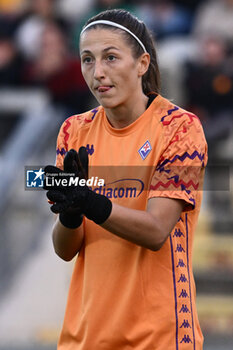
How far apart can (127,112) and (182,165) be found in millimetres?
324

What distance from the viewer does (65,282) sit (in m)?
8.43

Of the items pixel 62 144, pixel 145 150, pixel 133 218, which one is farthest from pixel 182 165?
pixel 62 144

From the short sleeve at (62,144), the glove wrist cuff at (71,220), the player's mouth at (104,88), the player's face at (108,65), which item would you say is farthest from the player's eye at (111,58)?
the glove wrist cuff at (71,220)

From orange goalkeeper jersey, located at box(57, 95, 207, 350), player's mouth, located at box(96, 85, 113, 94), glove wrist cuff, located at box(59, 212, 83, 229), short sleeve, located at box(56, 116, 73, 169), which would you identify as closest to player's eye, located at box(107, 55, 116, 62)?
player's mouth, located at box(96, 85, 113, 94)

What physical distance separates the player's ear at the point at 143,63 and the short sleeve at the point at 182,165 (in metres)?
0.25

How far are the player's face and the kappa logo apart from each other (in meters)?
0.19

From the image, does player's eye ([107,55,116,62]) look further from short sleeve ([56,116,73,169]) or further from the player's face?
short sleeve ([56,116,73,169])

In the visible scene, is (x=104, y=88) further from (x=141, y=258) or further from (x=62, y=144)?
(x=141, y=258)

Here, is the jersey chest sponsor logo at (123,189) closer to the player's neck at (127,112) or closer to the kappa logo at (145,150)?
the kappa logo at (145,150)

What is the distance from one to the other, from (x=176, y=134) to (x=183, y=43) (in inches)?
255

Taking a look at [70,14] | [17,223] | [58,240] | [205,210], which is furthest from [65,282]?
[58,240]

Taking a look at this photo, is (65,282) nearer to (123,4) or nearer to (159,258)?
(123,4)

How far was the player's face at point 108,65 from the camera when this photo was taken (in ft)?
9.71

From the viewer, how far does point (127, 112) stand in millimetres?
3084
